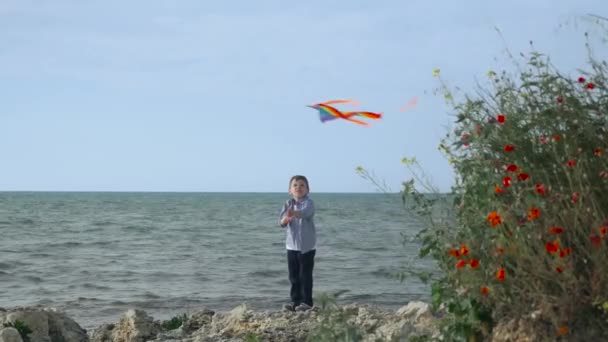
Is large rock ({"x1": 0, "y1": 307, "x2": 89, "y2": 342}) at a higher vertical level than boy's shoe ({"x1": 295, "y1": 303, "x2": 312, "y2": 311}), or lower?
lower

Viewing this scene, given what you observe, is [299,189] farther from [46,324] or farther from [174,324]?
[46,324]

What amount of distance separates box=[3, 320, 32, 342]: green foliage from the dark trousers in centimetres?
272

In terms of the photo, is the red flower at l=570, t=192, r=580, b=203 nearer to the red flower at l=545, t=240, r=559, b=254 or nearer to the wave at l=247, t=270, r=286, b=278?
the red flower at l=545, t=240, r=559, b=254

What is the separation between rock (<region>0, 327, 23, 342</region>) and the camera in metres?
7.01

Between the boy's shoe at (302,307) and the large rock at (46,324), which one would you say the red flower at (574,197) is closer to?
the boy's shoe at (302,307)

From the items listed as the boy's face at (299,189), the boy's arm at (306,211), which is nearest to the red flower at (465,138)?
the boy's arm at (306,211)

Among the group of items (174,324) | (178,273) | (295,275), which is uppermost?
(295,275)

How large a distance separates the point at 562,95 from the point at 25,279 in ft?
45.3

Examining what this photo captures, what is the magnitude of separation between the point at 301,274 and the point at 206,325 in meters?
1.16

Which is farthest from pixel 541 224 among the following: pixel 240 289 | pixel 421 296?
pixel 240 289

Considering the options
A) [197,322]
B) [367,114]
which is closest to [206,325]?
[197,322]

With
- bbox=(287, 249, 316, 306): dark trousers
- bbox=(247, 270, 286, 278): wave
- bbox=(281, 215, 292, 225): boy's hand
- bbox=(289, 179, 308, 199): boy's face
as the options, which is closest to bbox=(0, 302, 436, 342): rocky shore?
bbox=(287, 249, 316, 306): dark trousers

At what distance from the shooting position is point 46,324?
7715mm

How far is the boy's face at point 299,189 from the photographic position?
8.34m
